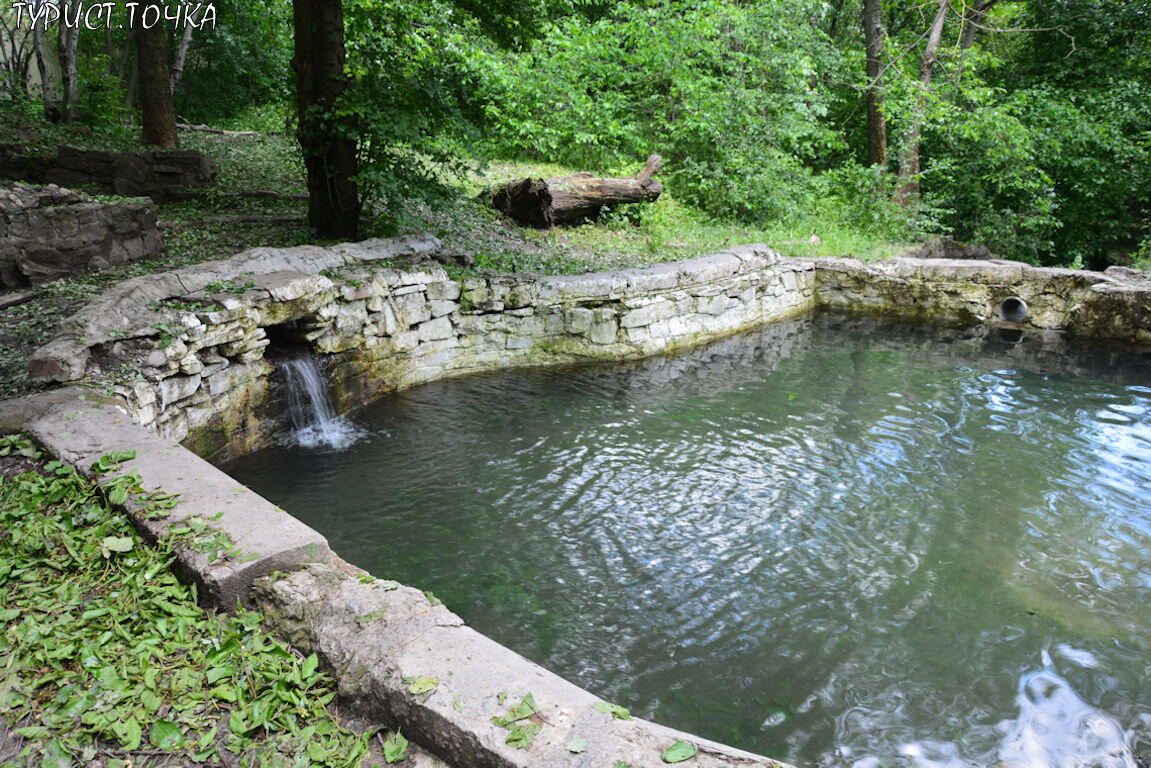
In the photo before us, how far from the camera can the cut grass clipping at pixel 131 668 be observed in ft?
6.90

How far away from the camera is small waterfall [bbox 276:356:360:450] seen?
18.9ft

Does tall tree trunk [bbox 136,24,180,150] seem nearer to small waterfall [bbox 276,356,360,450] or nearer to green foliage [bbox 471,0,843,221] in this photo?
green foliage [bbox 471,0,843,221]

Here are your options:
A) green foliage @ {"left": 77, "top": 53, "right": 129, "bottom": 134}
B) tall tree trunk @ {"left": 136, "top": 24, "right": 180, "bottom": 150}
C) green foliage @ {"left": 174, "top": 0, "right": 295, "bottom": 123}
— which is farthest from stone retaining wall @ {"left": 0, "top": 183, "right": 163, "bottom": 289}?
green foliage @ {"left": 174, "top": 0, "right": 295, "bottom": 123}

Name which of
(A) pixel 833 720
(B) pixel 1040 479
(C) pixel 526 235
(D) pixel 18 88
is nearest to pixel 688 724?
(A) pixel 833 720

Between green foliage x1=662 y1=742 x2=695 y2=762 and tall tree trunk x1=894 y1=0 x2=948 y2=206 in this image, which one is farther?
tall tree trunk x1=894 y1=0 x2=948 y2=206

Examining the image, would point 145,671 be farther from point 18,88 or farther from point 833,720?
point 18,88

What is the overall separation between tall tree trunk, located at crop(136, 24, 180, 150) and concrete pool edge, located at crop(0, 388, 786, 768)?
841cm

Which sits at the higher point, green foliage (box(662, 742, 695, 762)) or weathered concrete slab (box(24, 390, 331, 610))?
weathered concrete slab (box(24, 390, 331, 610))

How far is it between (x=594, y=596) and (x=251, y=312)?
11.6 feet

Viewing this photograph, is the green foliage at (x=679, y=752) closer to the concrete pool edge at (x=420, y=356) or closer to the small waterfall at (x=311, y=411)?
the concrete pool edge at (x=420, y=356)

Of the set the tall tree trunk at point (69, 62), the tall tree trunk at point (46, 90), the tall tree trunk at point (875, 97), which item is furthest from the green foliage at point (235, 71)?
the tall tree trunk at point (875, 97)

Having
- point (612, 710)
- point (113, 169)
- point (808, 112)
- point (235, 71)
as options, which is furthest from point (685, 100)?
point (612, 710)

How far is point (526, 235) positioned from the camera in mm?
9703

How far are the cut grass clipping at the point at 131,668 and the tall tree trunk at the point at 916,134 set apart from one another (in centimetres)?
1358
